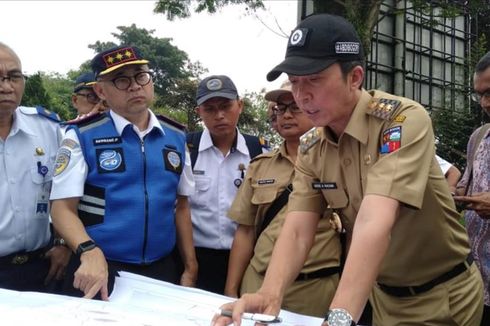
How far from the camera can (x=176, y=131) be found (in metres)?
2.76

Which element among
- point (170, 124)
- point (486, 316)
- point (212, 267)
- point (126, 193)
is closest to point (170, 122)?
point (170, 124)

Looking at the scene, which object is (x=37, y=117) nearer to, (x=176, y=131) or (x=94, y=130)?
(x=94, y=130)

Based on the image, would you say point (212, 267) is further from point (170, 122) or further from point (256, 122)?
point (256, 122)

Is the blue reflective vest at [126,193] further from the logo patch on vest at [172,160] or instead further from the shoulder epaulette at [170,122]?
the shoulder epaulette at [170,122]

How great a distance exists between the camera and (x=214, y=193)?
3082 mm

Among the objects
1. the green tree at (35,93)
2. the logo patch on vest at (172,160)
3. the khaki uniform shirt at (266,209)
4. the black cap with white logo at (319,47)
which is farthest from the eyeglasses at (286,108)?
the green tree at (35,93)

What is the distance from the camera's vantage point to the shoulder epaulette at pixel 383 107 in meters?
1.69

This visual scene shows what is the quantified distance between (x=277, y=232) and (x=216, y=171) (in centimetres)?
64

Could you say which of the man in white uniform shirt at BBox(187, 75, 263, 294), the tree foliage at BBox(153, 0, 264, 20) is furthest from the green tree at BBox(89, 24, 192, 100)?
the man in white uniform shirt at BBox(187, 75, 263, 294)

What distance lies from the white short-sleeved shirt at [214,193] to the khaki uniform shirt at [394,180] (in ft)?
3.59

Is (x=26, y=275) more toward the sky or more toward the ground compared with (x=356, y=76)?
more toward the ground

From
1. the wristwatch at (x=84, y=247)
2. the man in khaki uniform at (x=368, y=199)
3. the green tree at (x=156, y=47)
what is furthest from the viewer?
the green tree at (x=156, y=47)

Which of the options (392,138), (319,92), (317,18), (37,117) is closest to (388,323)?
(392,138)

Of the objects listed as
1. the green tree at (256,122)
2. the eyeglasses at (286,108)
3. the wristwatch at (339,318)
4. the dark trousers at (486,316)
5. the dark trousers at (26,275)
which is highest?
the green tree at (256,122)
